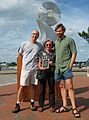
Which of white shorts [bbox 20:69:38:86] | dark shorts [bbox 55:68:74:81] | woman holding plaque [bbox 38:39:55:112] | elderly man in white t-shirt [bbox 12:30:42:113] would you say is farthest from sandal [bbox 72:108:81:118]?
white shorts [bbox 20:69:38:86]

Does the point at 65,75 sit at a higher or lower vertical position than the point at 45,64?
lower

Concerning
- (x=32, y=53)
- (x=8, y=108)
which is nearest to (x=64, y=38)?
(x=32, y=53)

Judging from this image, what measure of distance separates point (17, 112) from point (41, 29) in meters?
3.32

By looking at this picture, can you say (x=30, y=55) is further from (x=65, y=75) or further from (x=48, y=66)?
(x=65, y=75)

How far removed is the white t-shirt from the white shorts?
102 millimetres

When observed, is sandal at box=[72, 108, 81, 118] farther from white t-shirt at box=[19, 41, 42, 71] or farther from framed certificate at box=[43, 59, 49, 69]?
white t-shirt at box=[19, 41, 42, 71]

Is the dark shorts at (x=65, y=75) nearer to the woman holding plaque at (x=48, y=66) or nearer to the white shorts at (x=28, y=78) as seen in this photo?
the woman holding plaque at (x=48, y=66)

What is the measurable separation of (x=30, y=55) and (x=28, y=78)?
565mm

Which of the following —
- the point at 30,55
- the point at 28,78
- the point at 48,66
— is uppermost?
the point at 30,55

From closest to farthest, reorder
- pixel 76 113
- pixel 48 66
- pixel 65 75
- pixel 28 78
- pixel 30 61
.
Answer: pixel 76 113 → pixel 65 75 → pixel 48 66 → pixel 30 61 → pixel 28 78

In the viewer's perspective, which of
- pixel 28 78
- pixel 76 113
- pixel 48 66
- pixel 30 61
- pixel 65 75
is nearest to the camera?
pixel 76 113

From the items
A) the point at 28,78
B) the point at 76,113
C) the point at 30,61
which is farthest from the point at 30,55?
the point at 76,113

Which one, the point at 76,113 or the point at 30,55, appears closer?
the point at 76,113

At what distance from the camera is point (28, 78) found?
777 cm
